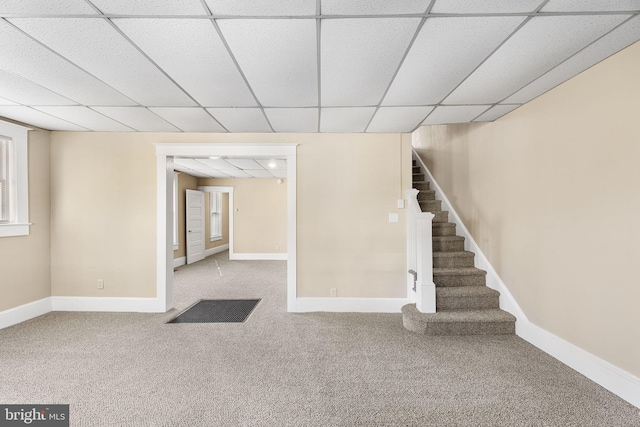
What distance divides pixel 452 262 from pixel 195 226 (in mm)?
6320

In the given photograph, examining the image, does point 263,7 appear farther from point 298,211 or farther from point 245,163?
point 245,163

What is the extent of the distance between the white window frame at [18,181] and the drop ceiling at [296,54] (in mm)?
380

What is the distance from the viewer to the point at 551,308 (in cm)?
242

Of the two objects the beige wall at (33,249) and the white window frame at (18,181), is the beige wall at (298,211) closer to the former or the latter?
the beige wall at (33,249)

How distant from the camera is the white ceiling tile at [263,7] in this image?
4.53ft

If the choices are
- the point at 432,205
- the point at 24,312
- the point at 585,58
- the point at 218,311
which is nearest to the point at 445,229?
the point at 432,205

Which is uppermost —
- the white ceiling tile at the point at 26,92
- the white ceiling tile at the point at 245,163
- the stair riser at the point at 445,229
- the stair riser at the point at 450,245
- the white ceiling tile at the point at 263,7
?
the white ceiling tile at the point at 263,7

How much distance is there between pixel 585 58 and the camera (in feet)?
6.18

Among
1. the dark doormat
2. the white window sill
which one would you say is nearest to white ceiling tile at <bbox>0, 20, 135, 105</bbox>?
the white window sill

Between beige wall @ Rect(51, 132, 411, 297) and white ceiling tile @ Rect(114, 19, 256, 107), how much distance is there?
1.24 meters

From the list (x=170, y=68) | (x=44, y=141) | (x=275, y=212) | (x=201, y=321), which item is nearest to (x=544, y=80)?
(x=170, y=68)

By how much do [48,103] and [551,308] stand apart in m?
4.97

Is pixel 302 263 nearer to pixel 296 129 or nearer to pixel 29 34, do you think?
pixel 296 129

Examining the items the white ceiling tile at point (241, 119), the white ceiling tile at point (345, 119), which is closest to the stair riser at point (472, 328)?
the white ceiling tile at point (345, 119)
